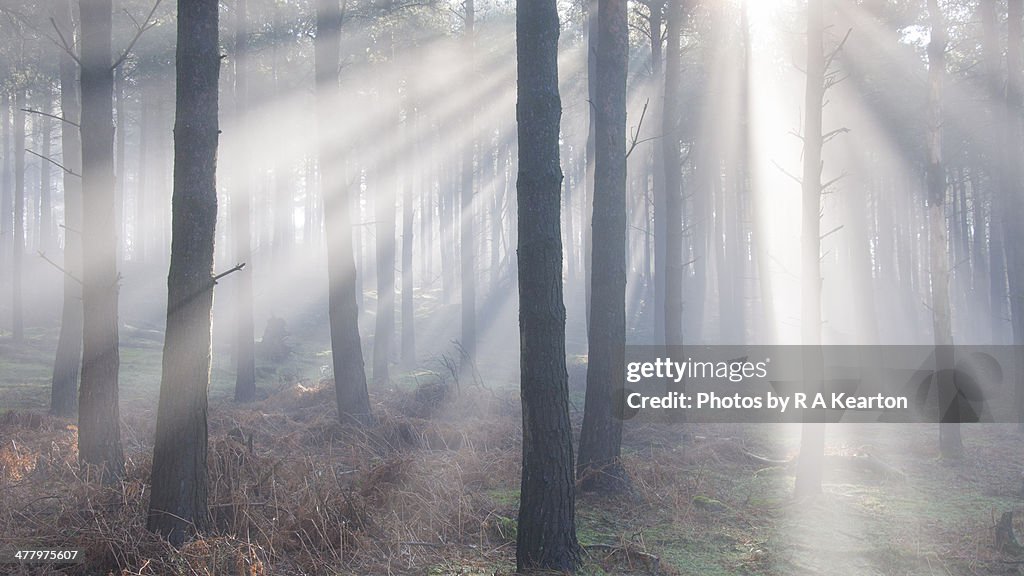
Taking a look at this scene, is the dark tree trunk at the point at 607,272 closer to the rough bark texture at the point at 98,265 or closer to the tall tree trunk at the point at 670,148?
the tall tree trunk at the point at 670,148

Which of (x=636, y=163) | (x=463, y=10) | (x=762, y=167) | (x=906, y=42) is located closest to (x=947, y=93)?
(x=906, y=42)

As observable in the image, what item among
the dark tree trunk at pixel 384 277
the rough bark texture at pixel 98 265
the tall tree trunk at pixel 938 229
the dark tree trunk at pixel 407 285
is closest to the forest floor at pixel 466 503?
the rough bark texture at pixel 98 265

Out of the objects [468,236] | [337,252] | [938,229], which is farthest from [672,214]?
[468,236]

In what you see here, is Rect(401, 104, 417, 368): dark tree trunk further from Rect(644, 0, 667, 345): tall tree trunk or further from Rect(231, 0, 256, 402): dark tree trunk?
Rect(644, 0, 667, 345): tall tree trunk

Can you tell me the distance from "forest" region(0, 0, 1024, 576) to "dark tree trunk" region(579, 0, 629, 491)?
0.04m

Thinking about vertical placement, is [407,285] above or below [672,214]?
below

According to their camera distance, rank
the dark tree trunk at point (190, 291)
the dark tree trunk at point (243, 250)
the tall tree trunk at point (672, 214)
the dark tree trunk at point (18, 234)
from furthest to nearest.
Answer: the dark tree trunk at point (18, 234), the dark tree trunk at point (243, 250), the tall tree trunk at point (672, 214), the dark tree trunk at point (190, 291)

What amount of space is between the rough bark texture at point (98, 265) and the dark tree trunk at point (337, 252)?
4.03 metres

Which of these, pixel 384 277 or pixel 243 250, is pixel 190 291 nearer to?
pixel 243 250

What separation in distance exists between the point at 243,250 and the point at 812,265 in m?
13.1

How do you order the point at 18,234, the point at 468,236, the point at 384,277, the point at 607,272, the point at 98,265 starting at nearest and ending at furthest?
the point at 98,265 < the point at 607,272 < the point at 468,236 < the point at 384,277 < the point at 18,234

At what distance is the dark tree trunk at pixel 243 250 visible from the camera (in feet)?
53.4

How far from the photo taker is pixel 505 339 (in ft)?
102

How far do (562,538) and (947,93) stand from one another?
84.3 feet
